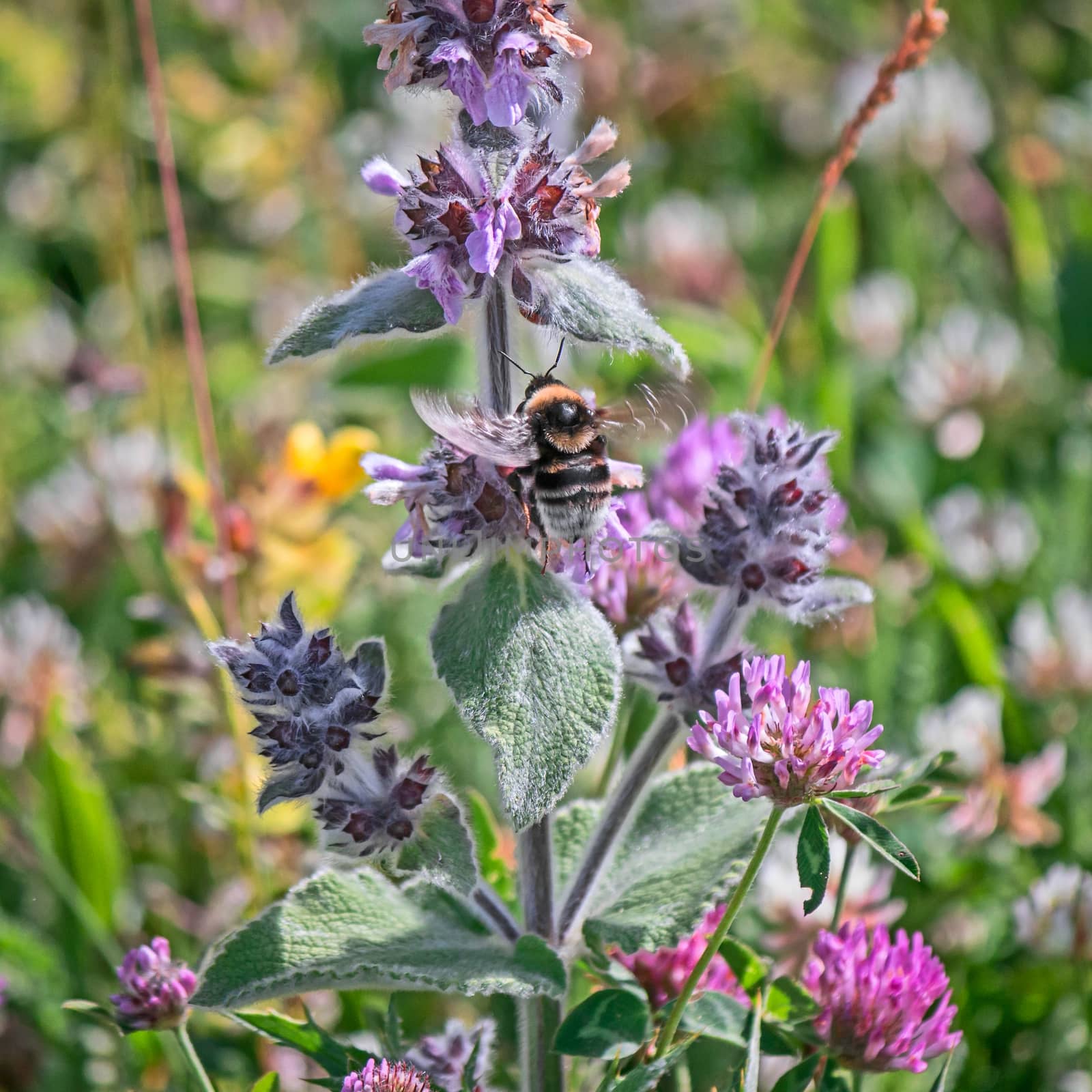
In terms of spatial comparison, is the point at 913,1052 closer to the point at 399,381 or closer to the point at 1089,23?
the point at 399,381

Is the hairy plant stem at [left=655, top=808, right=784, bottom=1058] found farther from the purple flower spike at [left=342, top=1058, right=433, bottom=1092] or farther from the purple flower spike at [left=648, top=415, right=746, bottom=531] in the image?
the purple flower spike at [left=648, top=415, right=746, bottom=531]

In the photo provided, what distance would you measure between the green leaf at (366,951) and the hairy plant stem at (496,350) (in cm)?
50

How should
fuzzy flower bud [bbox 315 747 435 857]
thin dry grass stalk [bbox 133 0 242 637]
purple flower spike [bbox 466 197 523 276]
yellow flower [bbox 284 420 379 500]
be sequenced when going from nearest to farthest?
purple flower spike [bbox 466 197 523 276], fuzzy flower bud [bbox 315 747 435 857], thin dry grass stalk [bbox 133 0 242 637], yellow flower [bbox 284 420 379 500]

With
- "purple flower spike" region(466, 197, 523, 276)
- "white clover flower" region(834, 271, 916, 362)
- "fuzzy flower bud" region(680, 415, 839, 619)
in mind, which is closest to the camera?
"purple flower spike" region(466, 197, 523, 276)

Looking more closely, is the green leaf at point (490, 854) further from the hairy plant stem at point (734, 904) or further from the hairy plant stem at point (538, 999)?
the hairy plant stem at point (734, 904)

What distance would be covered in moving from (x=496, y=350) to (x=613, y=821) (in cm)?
49

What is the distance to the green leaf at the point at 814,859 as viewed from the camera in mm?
1162

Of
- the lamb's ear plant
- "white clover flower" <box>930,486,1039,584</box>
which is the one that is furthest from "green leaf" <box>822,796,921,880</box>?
"white clover flower" <box>930,486,1039,584</box>

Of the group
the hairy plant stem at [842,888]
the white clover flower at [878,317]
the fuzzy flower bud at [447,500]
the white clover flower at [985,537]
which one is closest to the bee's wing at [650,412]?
the fuzzy flower bud at [447,500]

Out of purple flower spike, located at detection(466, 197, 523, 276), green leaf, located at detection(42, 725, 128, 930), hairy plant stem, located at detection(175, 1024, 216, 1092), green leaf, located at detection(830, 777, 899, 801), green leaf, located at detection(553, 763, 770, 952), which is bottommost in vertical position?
green leaf, located at detection(42, 725, 128, 930)

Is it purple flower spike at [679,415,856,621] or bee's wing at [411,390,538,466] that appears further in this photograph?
purple flower spike at [679,415,856,621]

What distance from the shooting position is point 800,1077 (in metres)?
1.35

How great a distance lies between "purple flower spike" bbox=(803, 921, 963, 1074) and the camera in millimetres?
1360

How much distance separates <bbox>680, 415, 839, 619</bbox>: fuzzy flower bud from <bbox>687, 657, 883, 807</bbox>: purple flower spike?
0.13 m
